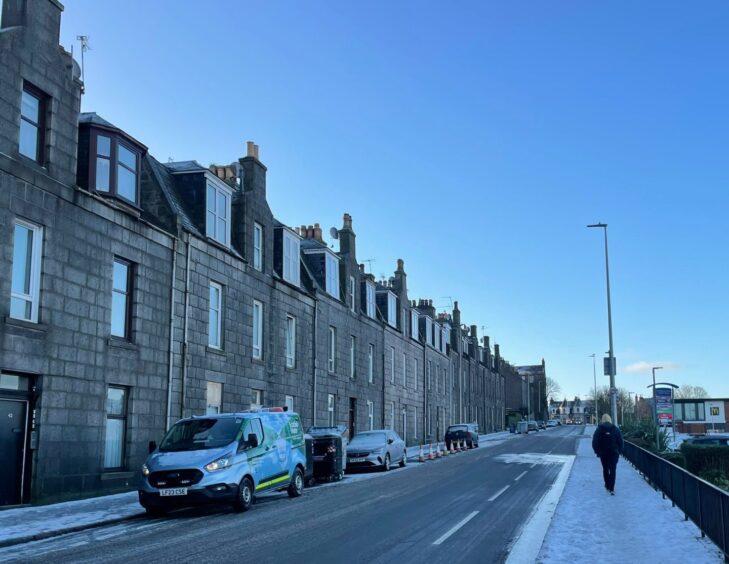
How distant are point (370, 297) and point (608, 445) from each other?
88.3 ft

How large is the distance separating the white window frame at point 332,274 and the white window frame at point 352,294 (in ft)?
5.51

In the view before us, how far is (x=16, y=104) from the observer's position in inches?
613

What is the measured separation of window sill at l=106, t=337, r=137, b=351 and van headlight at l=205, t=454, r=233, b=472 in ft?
18.1

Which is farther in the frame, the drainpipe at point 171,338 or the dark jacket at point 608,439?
the drainpipe at point 171,338

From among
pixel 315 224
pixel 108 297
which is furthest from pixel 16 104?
pixel 315 224

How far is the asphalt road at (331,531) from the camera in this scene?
32.3 ft

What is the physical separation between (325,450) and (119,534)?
33.9ft

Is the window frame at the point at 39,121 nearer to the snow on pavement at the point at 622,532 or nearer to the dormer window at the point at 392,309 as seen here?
the snow on pavement at the point at 622,532

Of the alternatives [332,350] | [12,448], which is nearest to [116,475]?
[12,448]

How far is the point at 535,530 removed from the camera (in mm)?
11758

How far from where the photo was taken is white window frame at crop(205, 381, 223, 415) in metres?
22.7

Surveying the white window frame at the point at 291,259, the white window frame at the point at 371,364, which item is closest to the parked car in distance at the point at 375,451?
the white window frame at the point at 291,259

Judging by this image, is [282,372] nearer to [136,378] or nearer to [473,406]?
[136,378]

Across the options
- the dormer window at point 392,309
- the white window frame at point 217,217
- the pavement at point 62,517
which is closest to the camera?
the pavement at point 62,517
